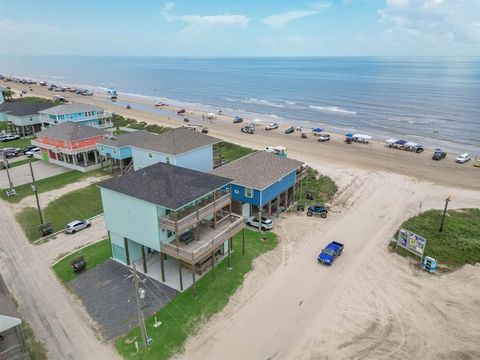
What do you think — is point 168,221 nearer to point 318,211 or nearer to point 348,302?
point 348,302

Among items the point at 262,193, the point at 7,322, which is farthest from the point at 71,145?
the point at 7,322

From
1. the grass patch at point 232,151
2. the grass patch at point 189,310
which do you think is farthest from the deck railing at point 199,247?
the grass patch at point 232,151

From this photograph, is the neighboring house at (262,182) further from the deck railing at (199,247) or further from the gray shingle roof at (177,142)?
the deck railing at (199,247)

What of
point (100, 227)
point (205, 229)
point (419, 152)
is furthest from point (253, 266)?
point (419, 152)

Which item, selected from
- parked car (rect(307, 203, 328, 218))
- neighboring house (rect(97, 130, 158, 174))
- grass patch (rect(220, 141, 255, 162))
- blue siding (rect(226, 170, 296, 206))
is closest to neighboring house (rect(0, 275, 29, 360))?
blue siding (rect(226, 170, 296, 206))

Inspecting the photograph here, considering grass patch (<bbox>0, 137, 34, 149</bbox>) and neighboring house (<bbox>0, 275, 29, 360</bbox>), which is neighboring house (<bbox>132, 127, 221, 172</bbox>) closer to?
neighboring house (<bbox>0, 275, 29, 360</bbox>)

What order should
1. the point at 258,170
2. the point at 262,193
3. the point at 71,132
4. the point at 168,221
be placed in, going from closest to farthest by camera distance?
the point at 168,221, the point at 262,193, the point at 258,170, the point at 71,132
